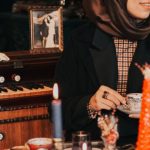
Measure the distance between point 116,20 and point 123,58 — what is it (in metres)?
0.21

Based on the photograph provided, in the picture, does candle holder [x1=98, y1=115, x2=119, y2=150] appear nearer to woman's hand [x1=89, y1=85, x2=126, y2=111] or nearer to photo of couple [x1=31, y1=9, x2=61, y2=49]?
woman's hand [x1=89, y1=85, x2=126, y2=111]

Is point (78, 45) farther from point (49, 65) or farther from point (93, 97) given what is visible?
point (49, 65)

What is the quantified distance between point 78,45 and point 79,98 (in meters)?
0.38

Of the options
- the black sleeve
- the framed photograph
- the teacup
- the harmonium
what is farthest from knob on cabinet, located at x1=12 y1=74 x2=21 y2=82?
the teacup

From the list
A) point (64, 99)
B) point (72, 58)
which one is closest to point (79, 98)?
point (64, 99)

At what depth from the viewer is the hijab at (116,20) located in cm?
258

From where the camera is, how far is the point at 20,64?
4.15m

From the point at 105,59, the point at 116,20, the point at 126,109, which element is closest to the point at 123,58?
the point at 105,59

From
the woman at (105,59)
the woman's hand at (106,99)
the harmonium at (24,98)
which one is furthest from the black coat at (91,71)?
the harmonium at (24,98)

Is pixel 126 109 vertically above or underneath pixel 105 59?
underneath

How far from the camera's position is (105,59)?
8.73 ft

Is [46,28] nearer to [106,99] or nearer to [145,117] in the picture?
[106,99]

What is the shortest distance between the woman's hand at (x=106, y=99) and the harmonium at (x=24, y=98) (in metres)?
1.81

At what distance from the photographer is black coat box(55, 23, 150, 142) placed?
2623 millimetres
